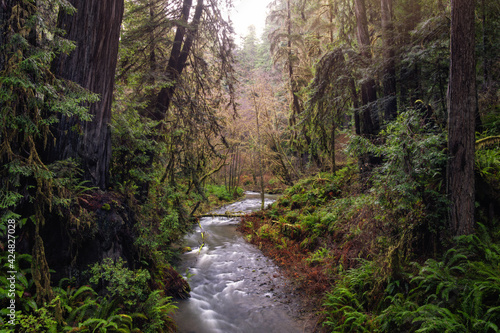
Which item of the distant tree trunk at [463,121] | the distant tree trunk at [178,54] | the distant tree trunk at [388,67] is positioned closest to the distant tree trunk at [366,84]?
the distant tree trunk at [388,67]

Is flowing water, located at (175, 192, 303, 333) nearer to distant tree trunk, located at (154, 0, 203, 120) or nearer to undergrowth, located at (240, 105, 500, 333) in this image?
undergrowth, located at (240, 105, 500, 333)

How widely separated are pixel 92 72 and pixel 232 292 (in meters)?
5.98

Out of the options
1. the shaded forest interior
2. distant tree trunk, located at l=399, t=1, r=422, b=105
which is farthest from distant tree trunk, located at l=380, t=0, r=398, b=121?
distant tree trunk, located at l=399, t=1, r=422, b=105

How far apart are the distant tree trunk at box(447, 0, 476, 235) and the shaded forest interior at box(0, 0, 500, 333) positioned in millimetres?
21

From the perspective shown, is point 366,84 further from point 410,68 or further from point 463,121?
point 463,121

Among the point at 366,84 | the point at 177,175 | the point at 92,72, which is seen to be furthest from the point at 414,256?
the point at 92,72

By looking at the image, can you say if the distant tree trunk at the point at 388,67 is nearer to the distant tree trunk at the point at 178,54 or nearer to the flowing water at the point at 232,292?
the distant tree trunk at the point at 178,54

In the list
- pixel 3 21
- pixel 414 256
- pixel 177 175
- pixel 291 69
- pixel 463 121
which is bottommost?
pixel 414 256

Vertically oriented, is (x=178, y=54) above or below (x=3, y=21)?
above

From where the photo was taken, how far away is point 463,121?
423cm

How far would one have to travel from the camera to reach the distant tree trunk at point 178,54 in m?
7.18

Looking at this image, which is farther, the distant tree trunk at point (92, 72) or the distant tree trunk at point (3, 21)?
the distant tree trunk at point (92, 72)

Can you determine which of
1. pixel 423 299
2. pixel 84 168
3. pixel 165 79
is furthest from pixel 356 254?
pixel 165 79

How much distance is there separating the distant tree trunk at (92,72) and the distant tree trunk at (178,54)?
7.25ft
